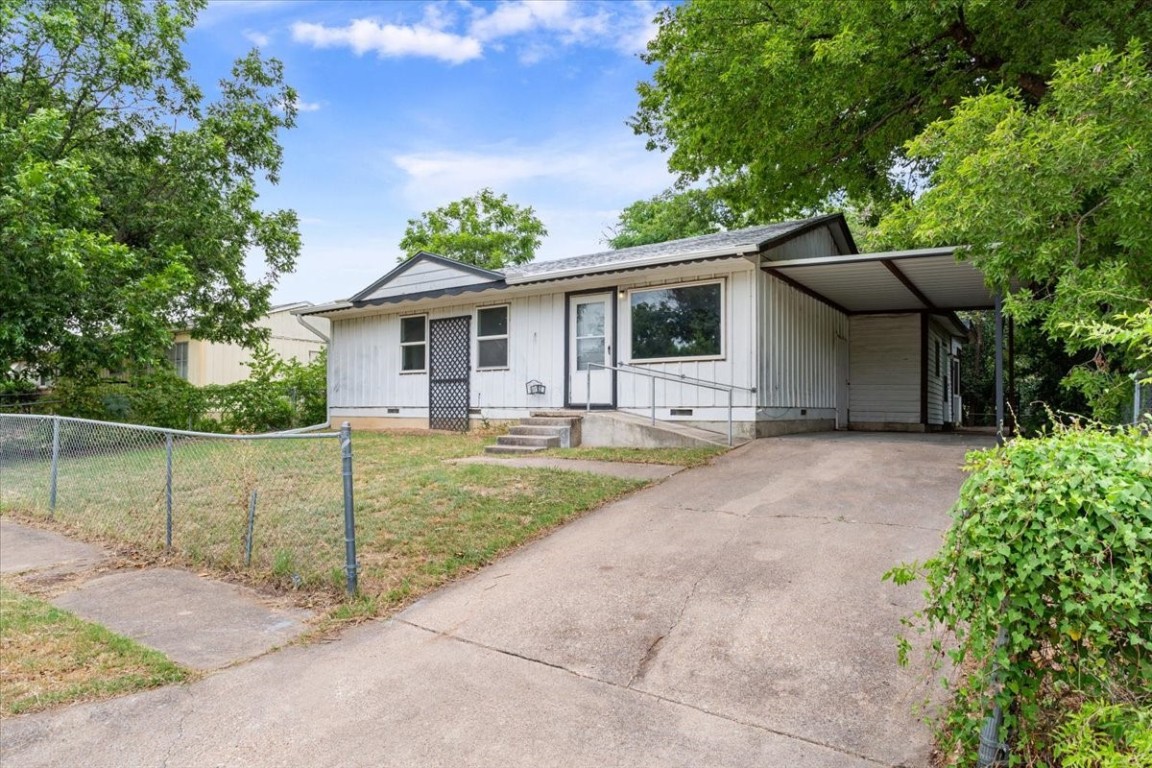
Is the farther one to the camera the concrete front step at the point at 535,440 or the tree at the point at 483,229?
the tree at the point at 483,229

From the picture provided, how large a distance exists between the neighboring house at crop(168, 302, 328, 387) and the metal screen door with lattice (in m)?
7.58

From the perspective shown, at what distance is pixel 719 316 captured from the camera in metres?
9.97

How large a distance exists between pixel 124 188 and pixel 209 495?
1236cm

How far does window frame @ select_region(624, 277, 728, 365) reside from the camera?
389 inches

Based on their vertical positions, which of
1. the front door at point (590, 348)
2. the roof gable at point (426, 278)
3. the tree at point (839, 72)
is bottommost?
the front door at point (590, 348)

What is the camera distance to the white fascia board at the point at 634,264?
364 inches

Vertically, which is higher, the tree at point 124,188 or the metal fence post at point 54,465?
the tree at point 124,188

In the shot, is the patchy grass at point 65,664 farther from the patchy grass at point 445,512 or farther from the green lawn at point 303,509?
the patchy grass at point 445,512

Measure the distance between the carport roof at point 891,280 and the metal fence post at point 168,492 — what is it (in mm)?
7814

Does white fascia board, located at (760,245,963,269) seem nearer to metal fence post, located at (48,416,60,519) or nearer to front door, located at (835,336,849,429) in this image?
front door, located at (835,336,849,429)

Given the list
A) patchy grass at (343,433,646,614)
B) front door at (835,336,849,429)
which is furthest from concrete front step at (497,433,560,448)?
front door at (835,336,849,429)

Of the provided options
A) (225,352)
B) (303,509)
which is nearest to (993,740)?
(303,509)

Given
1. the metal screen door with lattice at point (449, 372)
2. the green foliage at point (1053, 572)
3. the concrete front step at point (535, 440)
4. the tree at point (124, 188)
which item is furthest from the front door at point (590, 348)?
the green foliage at point (1053, 572)

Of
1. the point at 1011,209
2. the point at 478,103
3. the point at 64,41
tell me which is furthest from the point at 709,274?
the point at 64,41
